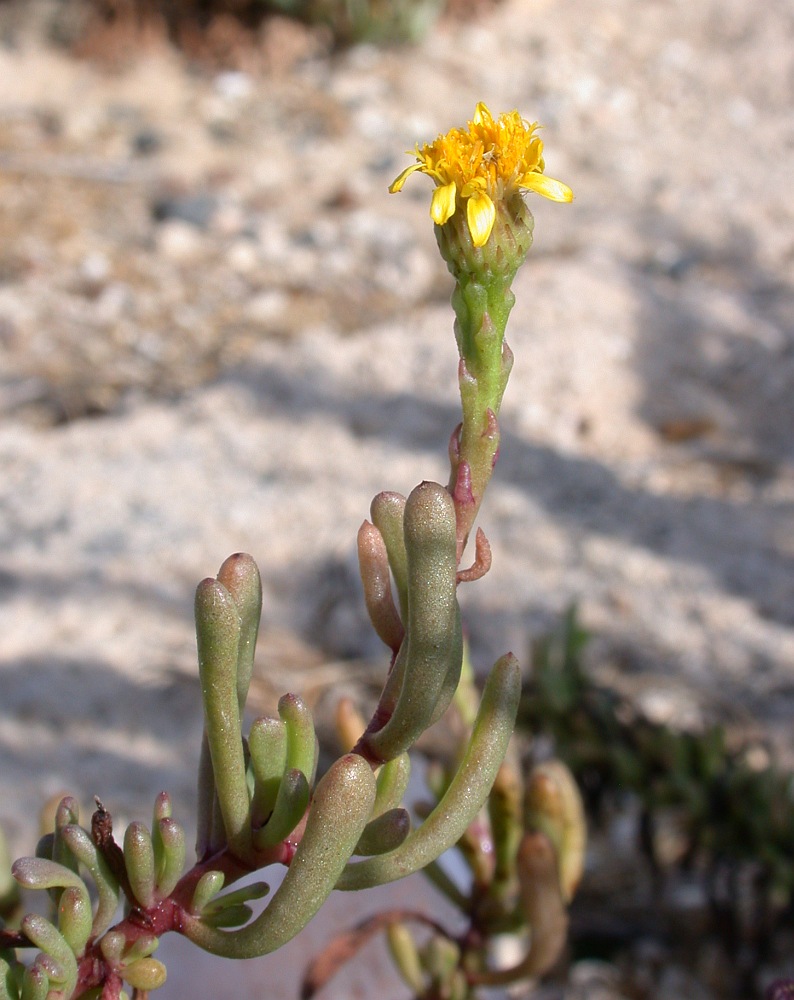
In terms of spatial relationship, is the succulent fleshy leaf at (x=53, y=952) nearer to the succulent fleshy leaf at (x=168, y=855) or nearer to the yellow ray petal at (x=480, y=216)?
the succulent fleshy leaf at (x=168, y=855)

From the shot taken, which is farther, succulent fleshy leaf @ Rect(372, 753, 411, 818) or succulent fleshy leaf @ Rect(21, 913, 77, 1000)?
succulent fleshy leaf @ Rect(372, 753, 411, 818)

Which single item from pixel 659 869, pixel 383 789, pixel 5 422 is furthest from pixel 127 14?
pixel 383 789

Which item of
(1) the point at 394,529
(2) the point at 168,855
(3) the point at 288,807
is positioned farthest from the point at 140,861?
(1) the point at 394,529

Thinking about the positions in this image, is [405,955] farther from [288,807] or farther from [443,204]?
[443,204]

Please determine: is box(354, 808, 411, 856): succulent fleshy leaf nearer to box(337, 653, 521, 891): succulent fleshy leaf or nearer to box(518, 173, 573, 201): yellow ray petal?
box(337, 653, 521, 891): succulent fleshy leaf

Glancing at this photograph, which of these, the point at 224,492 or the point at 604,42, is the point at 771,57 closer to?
the point at 604,42

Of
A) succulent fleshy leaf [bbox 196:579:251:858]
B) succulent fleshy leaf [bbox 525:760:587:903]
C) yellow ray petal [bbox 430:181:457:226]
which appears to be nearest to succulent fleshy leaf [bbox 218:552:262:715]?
succulent fleshy leaf [bbox 196:579:251:858]

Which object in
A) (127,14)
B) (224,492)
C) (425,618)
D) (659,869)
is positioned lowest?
(425,618)
